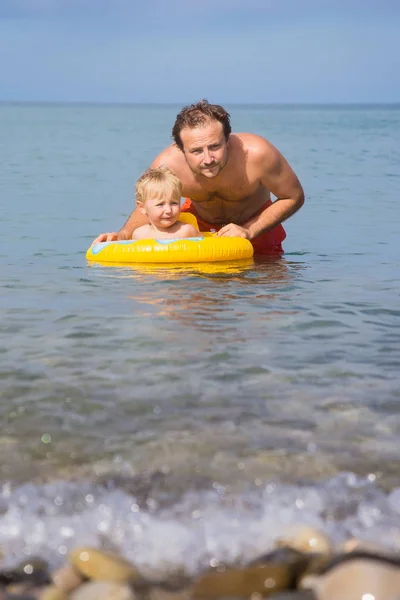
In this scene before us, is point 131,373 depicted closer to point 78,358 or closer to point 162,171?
point 78,358

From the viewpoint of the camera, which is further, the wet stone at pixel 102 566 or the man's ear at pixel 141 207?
the man's ear at pixel 141 207

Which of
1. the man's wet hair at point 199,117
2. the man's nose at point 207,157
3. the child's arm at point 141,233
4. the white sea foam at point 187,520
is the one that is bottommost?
the child's arm at point 141,233

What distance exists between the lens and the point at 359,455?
3266 mm

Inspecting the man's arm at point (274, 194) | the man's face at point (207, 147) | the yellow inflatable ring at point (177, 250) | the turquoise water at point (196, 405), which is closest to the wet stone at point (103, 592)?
the turquoise water at point (196, 405)

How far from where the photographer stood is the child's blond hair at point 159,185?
7.02m

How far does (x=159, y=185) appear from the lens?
7.04 m

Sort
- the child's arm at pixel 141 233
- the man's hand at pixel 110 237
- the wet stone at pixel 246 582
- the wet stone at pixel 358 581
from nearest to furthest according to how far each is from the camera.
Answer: the wet stone at pixel 358 581
the wet stone at pixel 246 582
the child's arm at pixel 141 233
the man's hand at pixel 110 237

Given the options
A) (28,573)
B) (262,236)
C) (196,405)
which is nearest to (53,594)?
(28,573)

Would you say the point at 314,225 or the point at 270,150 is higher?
the point at 270,150

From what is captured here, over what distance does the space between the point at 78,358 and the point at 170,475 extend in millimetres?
1460

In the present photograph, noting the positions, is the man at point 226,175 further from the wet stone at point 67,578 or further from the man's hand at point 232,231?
the wet stone at point 67,578

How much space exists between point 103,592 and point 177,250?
16.2 ft

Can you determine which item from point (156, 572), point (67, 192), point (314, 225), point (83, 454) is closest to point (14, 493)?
point (83, 454)

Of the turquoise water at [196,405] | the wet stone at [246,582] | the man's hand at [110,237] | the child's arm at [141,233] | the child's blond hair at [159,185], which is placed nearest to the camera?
the wet stone at [246,582]
